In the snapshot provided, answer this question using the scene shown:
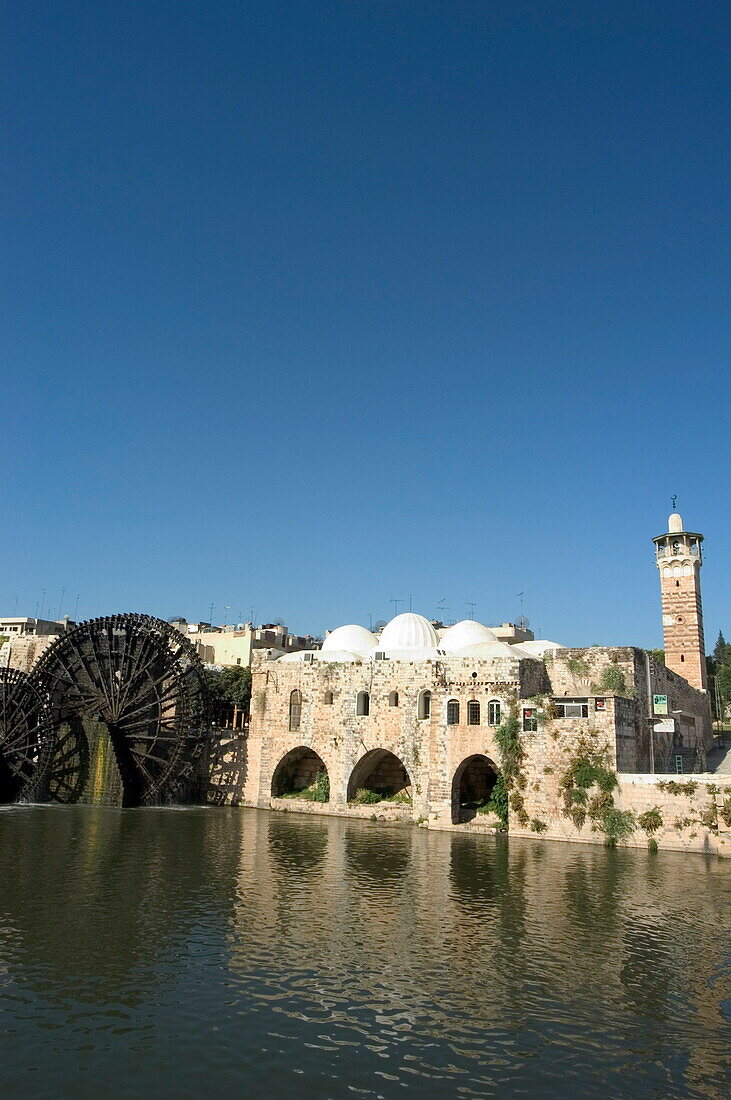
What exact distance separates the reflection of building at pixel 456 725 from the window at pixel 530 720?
0.03 meters

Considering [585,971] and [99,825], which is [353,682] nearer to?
[99,825]

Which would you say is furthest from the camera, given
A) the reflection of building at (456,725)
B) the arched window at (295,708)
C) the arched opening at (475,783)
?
the arched window at (295,708)

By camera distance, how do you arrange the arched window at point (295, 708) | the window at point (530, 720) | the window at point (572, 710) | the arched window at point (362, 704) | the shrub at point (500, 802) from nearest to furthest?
1. the window at point (572, 710)
2. the window at point (530, 720)
3. the shrub at point (500, 802)
4. the arched window at point (362, 704)
5. the arched window at point (295, 708)

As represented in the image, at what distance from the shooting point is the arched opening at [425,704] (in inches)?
1089

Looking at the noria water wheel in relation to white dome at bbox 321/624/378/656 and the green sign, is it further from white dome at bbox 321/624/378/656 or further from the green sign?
the green sign

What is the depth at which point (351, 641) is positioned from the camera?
38281 millimetres

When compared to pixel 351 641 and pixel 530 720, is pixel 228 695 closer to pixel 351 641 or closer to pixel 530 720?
pixel 351 641

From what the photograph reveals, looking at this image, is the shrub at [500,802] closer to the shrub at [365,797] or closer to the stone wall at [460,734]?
the stone wall at [460,734]

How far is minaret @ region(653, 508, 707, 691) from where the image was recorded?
34.8 meters

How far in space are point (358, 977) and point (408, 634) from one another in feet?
84.4

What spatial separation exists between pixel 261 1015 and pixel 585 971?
4.66 m

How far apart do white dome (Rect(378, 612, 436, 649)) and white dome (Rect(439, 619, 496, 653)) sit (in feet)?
2.30

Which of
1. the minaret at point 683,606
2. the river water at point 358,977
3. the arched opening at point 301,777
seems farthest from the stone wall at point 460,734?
the river water at point 358,977

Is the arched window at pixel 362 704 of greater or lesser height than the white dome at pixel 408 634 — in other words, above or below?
below
